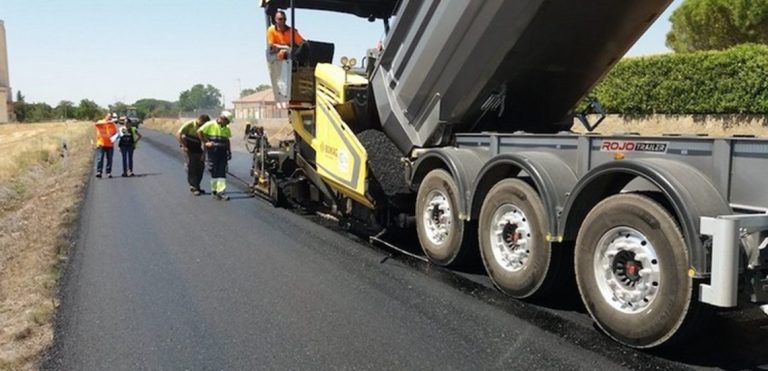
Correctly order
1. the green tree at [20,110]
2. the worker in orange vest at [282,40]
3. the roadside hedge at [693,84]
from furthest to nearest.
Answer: the green tree at [20,110], the roadside hedge at [693,84], the worker in orange vest at [282,40]

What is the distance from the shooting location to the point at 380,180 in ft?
22.0

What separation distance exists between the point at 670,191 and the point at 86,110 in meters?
119

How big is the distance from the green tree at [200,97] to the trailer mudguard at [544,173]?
16245 centimetres

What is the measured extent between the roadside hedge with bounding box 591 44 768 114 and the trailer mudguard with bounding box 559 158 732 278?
9263mm

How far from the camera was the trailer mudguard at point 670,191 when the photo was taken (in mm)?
3469

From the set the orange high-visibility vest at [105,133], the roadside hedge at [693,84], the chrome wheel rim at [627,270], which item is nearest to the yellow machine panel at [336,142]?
the chrome wheel rim at [627,270]

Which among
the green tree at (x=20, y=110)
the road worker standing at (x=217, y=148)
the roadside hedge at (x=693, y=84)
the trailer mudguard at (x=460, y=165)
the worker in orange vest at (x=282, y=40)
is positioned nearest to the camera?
the trailer mudguard at (x=460, y=165)

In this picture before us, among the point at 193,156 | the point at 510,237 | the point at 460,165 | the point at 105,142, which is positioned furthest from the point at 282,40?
the point at 105,142

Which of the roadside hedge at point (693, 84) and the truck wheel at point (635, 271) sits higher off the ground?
the roadside hedge at point (693, 84)

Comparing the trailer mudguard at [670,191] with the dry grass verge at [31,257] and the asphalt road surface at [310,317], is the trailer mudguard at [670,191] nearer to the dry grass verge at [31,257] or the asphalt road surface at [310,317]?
the asphalt road surface at [310,317]

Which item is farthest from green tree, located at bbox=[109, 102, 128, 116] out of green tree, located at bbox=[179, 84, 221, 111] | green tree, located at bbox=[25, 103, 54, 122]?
green tree, located at bbox=[179, 84, 221, 111]

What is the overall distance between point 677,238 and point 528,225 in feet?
4.53

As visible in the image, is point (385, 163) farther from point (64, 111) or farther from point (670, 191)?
point (64, 111)

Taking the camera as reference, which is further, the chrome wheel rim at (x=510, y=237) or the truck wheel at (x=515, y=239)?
the chrome wheel rim at (x=510, y=237)
